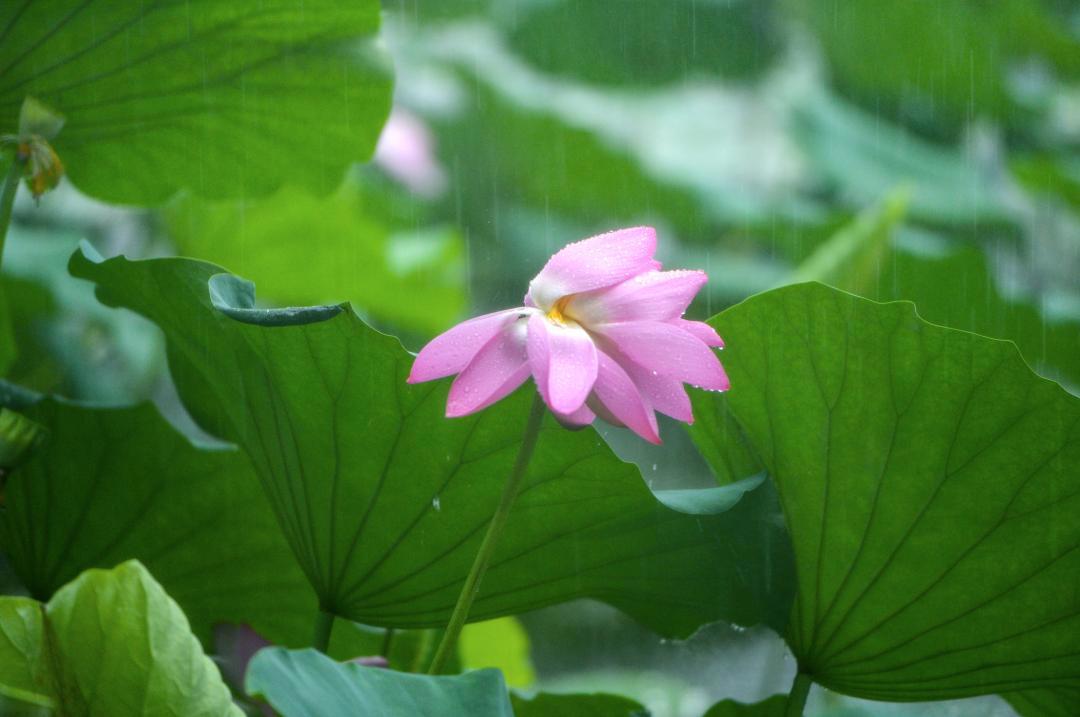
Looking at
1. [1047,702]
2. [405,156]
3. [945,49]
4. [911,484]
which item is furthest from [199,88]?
[945,49]

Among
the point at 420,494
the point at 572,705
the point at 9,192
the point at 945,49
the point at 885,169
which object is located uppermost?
the point at 945,49

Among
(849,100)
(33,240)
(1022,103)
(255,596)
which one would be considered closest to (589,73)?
(849,100)

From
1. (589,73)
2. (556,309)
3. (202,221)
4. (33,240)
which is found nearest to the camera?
(556,309)

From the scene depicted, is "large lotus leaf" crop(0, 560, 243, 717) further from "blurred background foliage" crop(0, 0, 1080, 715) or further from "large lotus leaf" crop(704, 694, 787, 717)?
"blurred background foliage" crop(0, 0, 1080, 715)

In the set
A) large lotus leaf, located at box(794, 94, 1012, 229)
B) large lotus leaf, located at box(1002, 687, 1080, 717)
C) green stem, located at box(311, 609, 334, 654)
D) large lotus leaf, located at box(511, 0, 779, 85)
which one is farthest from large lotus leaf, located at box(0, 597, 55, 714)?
large lotus leaf, located at box(511, 0, 779, 85)

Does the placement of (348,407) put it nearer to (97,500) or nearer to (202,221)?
(97,500)

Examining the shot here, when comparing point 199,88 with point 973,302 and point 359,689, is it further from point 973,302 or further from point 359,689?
point 973,302
